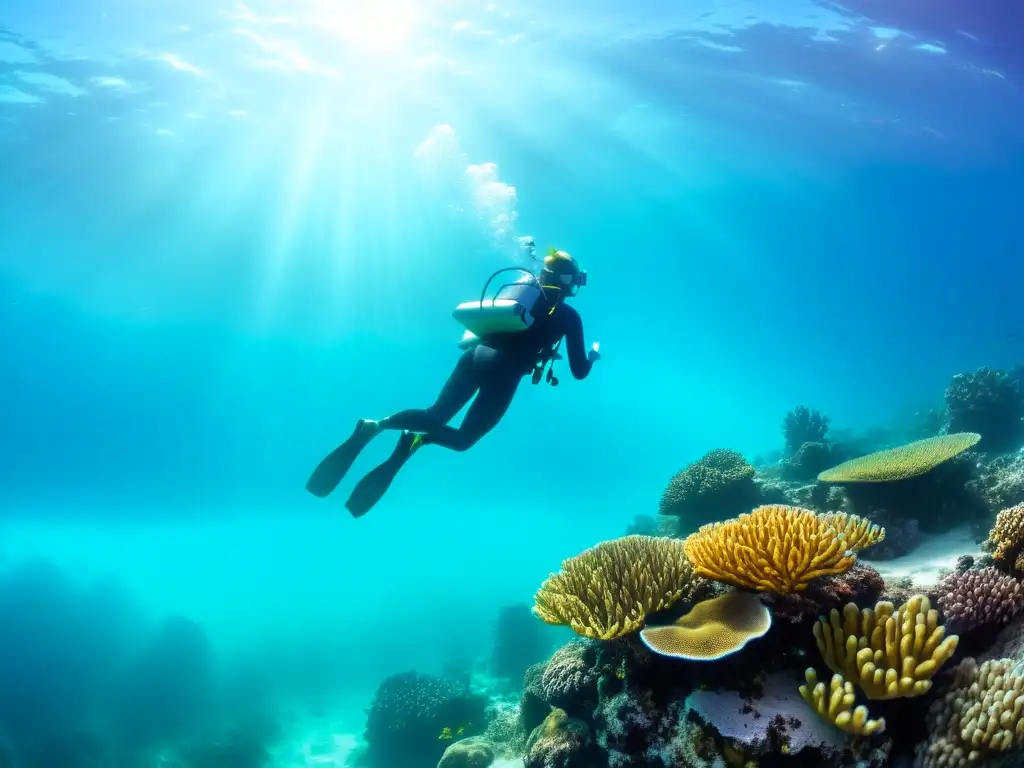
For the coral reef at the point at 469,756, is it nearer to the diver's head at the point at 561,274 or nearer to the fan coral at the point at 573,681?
the fan coral at the point at 573,681

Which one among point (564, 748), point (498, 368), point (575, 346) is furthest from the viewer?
point (575, 346)

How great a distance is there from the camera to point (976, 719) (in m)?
2.95

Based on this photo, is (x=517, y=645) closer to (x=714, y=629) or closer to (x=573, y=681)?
(x=573, y=681)

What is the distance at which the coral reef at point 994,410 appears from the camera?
1230 centimetres

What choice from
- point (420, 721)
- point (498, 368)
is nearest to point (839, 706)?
point (498, 368)

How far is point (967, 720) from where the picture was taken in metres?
2.98

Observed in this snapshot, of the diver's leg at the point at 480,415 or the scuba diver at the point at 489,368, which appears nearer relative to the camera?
the scuba diver at the point at 489,368

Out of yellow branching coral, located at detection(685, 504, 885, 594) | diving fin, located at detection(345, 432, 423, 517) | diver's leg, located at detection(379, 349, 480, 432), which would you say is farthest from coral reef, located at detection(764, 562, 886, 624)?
diving fin, located at detection(345, 432, 423, 517)

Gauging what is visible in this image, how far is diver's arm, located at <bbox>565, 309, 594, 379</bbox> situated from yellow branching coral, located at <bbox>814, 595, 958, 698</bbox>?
16.2ft

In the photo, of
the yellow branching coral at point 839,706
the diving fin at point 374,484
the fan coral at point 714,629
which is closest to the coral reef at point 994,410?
the fan coral at point 714,629

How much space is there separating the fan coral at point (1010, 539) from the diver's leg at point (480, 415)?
18.8 ft

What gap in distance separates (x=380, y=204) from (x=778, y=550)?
37942 mm

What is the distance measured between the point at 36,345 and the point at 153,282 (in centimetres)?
1147

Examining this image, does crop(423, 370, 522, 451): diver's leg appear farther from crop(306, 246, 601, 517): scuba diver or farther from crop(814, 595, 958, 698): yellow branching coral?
crop(814, 595, 958, 698): yellow branching coral
